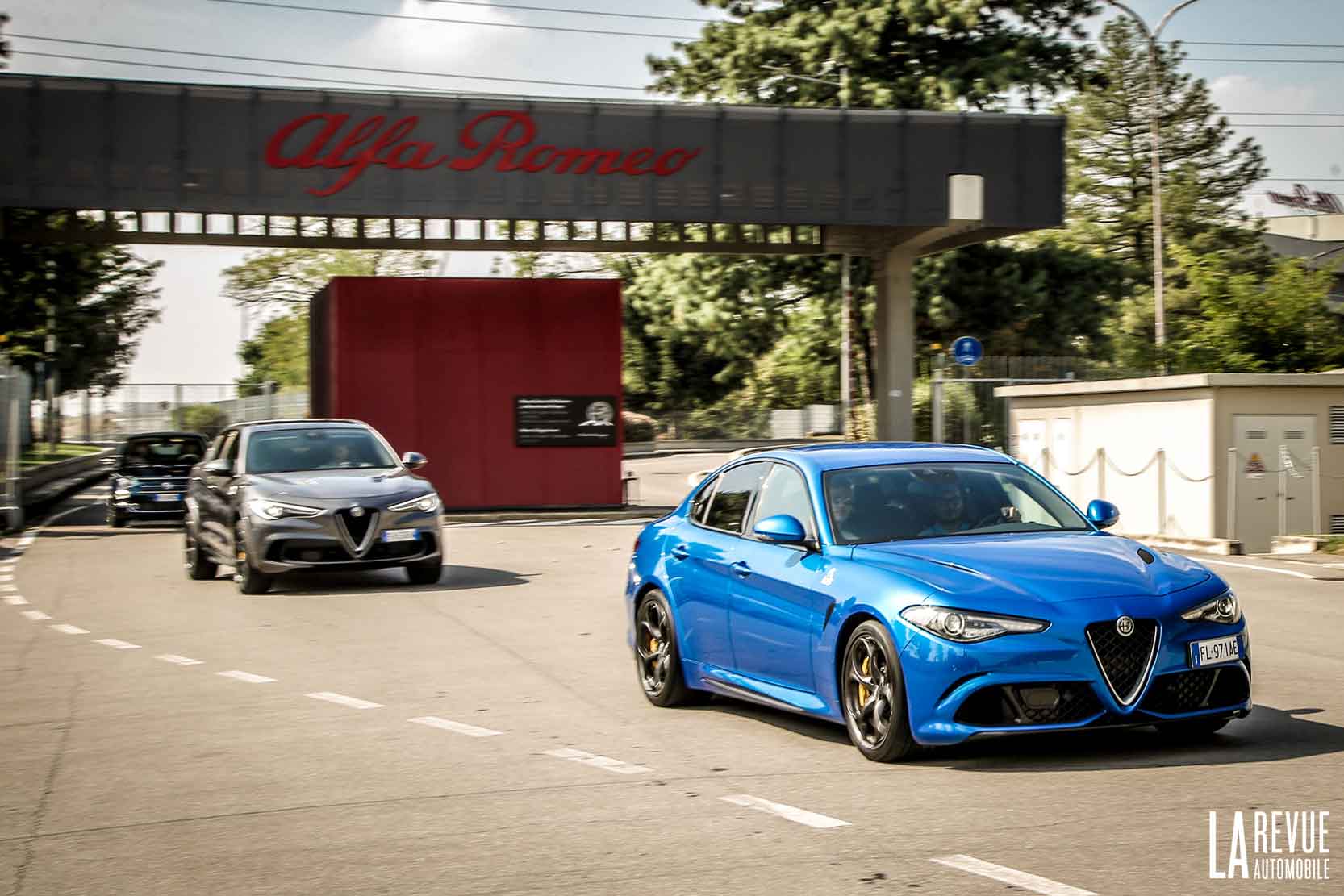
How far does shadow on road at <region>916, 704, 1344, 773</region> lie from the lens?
7.70 meters

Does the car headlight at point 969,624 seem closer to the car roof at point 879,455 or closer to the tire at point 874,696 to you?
the tire at point 874,696

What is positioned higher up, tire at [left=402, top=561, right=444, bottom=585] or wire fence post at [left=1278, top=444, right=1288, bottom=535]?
wire fence post at [left=1278, top=444, right=1288, bottom=535]

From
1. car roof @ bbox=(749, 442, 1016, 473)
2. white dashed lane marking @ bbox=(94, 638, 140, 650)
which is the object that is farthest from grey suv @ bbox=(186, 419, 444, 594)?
car roof @ bbox=(749, 442, 1016, 473)

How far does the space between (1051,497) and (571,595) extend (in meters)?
8.71

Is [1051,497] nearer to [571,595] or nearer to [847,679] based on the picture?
[847,679]

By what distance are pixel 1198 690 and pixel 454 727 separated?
3.84 m

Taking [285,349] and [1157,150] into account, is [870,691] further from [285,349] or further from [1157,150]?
[285,349]

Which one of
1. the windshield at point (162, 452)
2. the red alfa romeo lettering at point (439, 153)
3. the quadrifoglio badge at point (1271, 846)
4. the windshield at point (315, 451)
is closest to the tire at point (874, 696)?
the quadrifoglio badge at point (1271, 846)

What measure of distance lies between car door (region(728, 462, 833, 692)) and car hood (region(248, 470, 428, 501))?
9.15 m

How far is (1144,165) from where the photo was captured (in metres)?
80.1

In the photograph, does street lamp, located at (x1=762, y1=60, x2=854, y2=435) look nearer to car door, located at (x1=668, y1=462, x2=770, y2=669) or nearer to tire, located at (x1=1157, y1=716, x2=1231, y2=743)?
car door, located at (x1=668, y1=462, x2=770, y2=669)

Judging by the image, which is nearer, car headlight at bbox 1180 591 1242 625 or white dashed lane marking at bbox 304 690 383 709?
car headlight at bbox 1180 591 1242 625

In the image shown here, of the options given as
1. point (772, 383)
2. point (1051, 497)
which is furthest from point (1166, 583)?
point (772, 383)

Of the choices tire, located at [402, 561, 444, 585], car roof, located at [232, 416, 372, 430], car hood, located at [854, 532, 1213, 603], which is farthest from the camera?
car roof, located at [232, 416, 372, 430]
